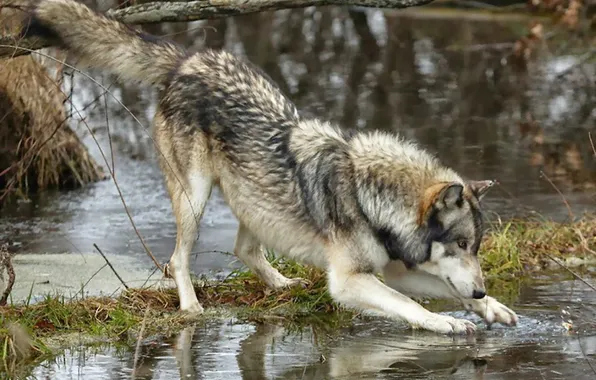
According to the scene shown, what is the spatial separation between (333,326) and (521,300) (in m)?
1.43

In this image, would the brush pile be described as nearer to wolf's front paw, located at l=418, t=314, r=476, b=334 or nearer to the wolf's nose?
wolf's front paw, located at l=418, t=314, r=476, b=334

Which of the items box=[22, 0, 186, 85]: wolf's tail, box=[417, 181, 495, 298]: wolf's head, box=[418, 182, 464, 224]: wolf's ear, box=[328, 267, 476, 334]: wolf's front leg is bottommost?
box=[328, 267, 476, 334]: wolf's front leg

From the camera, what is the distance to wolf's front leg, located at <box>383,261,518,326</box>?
7.42 metres

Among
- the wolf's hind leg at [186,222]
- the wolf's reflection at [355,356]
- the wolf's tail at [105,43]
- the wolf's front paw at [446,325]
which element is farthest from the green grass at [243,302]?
the wolf's tail at [105,43]

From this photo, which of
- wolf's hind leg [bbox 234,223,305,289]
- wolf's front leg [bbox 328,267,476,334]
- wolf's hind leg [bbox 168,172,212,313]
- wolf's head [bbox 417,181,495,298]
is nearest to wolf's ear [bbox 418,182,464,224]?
wolf's head [bbox 417,181,495,298]

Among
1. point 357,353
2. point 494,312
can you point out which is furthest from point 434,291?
point 357,353

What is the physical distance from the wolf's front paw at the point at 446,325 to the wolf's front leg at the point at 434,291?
249 millimetres

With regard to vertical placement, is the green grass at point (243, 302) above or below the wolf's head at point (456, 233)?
below

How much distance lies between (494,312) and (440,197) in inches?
33.8

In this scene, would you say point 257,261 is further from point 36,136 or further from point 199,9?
point 36,136

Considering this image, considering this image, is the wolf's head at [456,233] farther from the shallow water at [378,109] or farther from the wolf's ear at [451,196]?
the shallow water at [378,109]

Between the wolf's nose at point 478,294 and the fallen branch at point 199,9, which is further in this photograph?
the fallen branch at point 199,9

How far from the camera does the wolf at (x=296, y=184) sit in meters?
7.32

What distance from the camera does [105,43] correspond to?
8.30 m
